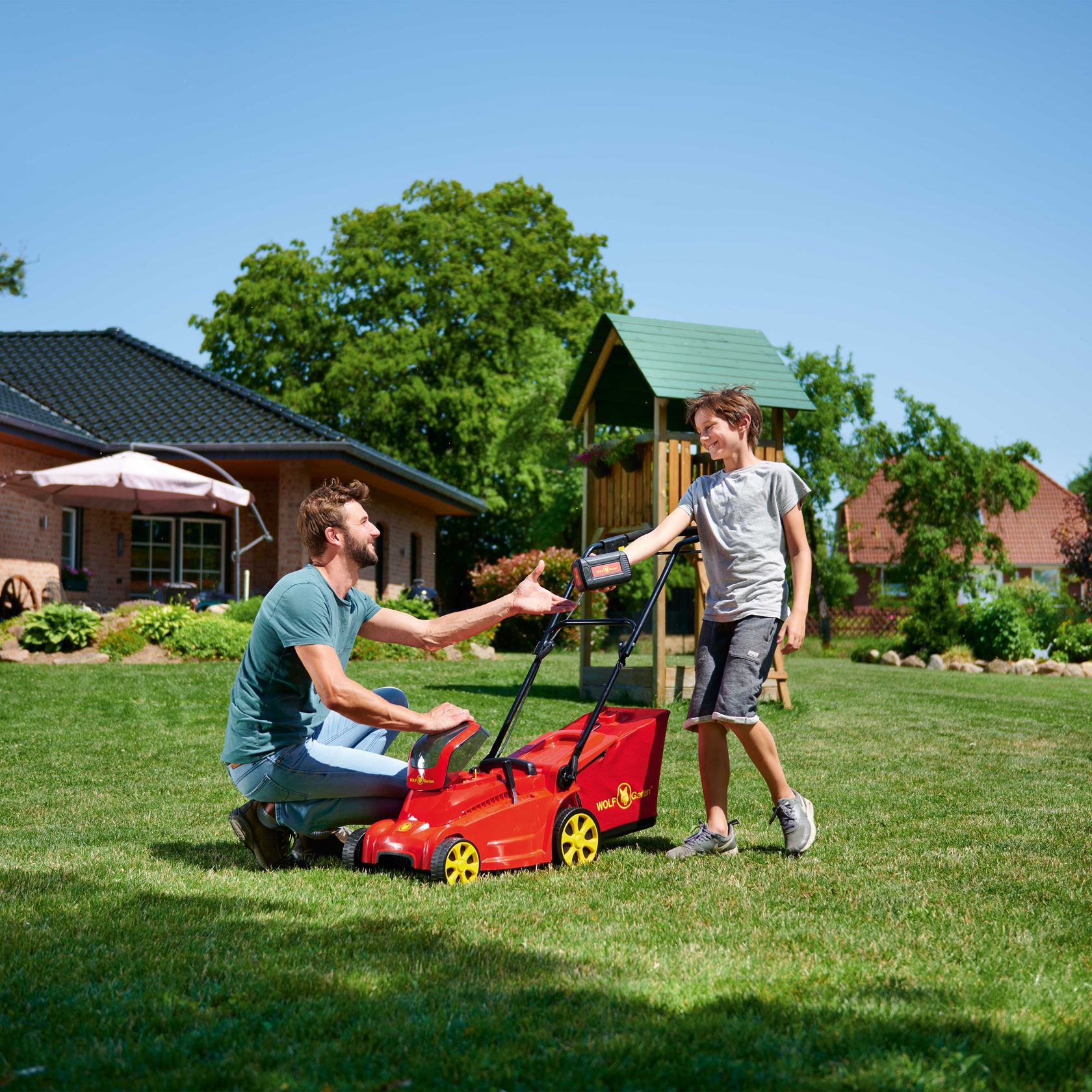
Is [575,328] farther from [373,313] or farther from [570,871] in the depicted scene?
[570,871]

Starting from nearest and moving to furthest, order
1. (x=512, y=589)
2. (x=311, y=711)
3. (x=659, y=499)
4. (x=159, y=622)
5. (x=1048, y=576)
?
(x=311, y=711) → (x=659, y=499) → (x=159, y=622) → (x=512, y=589) → (x=1048, y=576)

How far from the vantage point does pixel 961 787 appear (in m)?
6.72

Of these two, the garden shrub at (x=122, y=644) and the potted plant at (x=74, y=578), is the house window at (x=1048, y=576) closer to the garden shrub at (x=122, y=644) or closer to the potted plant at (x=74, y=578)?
the potted plant at (x=74, y=578)

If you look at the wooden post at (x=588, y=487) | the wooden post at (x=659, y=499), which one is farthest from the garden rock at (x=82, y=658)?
the wooden post at (x=659, y=499)

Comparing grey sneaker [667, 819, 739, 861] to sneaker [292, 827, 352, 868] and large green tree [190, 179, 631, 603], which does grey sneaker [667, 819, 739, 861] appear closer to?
sneaker [292, 827, 352, 868]

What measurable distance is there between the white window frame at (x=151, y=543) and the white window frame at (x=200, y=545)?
8 centimetres

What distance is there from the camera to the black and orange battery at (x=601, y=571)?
4.50 meters

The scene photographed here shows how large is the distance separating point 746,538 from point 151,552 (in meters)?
17.2

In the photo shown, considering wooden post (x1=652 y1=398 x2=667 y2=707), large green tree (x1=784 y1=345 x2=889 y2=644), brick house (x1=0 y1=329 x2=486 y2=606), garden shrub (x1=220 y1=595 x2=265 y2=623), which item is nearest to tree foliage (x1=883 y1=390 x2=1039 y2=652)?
large green tree (x1=784 y1=345 x2=889 y2=644)

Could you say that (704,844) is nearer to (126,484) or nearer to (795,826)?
(795,826)

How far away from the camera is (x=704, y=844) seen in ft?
15.5

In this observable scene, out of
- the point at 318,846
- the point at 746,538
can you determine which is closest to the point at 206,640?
the point at 318,846

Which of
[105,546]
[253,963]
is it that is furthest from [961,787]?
[105,546]

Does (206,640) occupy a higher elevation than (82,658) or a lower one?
higher
